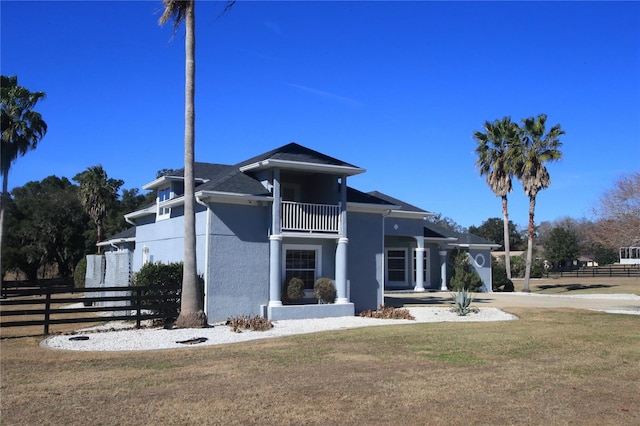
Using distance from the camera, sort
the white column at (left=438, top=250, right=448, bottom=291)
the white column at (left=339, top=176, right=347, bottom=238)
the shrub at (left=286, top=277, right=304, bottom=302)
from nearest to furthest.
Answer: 1. the shrub at (left=286, top=277, right=304, bottom=302)
2. the white column at (left=339, top=176, right=347, bottom=238)
3. the white column at (left=438, top=250, right=448, bottom=291)

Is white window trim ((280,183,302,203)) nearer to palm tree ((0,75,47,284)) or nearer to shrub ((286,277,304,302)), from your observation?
shrub ((286,277,304,302))

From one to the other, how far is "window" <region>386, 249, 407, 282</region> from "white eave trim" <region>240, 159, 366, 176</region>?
626 inches

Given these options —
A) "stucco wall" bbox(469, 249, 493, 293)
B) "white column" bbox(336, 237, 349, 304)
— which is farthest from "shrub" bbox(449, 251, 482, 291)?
"white column" bbox(336, 237, 349, 304)

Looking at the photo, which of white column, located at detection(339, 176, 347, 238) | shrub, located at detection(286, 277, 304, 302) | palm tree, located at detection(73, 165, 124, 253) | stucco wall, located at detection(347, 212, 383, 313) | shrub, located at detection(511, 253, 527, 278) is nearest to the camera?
shrub, located at detection(286, 277, 304, 302)

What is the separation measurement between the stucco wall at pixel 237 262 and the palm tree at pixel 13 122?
18.2m

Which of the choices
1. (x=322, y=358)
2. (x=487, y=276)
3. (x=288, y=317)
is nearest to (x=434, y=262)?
(x=487, y=276)

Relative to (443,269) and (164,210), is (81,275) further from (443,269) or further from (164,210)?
(443,269)

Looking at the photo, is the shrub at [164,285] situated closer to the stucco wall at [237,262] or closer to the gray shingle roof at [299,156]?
the stucco wall at [237,262]

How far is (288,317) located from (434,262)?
778 inches

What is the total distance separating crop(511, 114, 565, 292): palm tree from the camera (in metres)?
37.2

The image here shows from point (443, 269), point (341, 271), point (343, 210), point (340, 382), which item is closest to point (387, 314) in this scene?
point (341, 271)

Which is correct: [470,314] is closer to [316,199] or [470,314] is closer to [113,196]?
[316,199]

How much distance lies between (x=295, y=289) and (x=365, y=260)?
3569 millimetres

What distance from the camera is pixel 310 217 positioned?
19.6m
